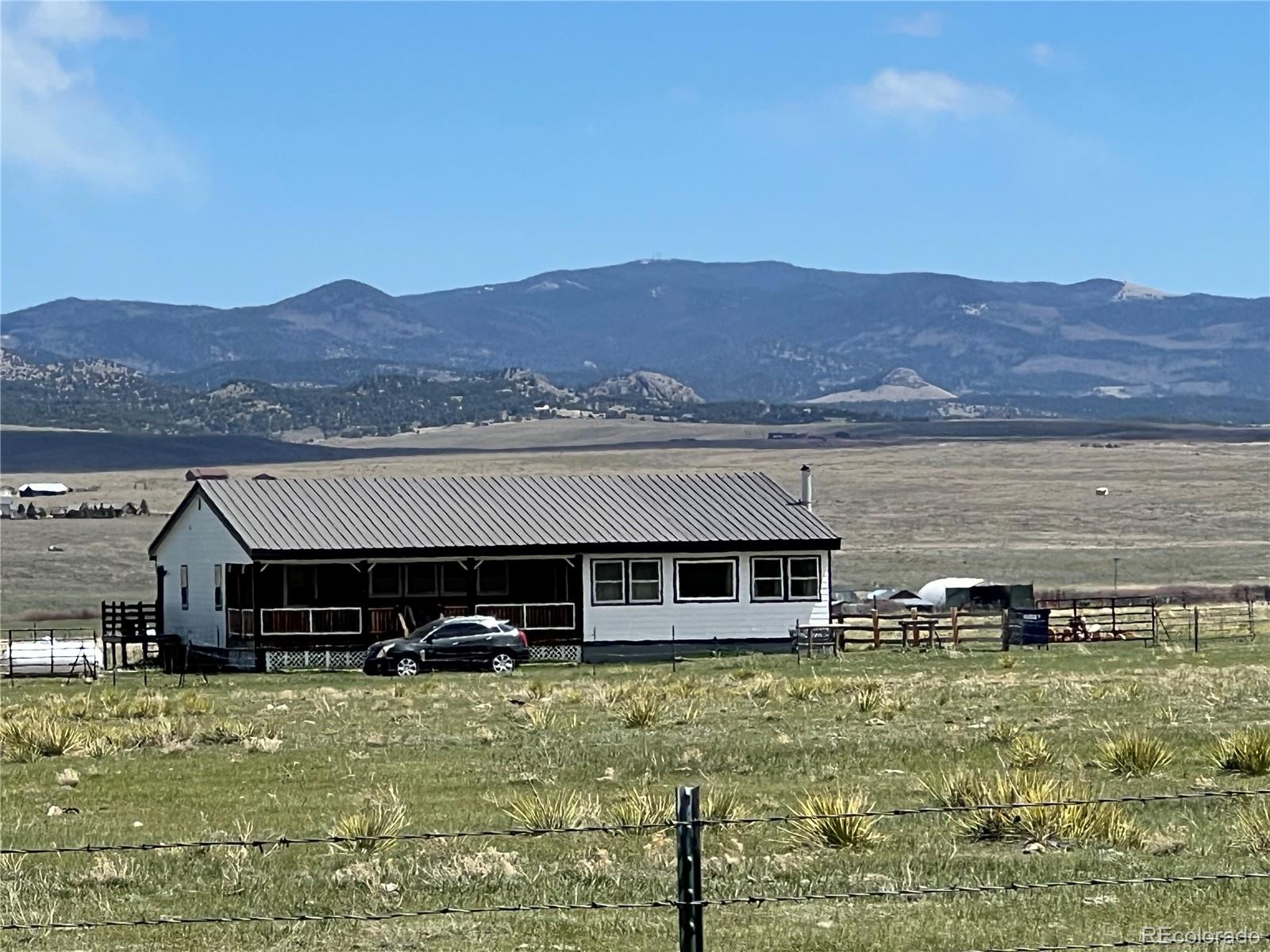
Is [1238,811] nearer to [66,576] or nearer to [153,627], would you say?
[153,627]

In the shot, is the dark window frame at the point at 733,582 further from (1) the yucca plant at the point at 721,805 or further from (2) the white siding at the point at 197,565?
(1) the yucca plant at the point at 721,805

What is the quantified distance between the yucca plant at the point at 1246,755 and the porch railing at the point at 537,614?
1195 inches

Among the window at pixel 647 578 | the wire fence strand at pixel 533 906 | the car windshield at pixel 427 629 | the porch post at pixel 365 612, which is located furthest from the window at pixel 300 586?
the wire fence strand at pixel 533 906

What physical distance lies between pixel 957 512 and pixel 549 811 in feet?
324

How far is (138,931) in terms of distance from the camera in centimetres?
1198

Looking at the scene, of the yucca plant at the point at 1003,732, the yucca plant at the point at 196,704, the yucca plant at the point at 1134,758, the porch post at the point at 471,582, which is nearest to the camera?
the yucca plant at the point at 1134,758

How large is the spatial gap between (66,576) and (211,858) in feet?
231

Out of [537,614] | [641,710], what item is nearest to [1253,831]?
[641,710]

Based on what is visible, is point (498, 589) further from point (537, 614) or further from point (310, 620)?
point (310, 620)

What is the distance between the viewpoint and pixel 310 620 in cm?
4662

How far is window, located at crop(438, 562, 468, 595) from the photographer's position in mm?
49156

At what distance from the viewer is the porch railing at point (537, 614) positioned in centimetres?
4825

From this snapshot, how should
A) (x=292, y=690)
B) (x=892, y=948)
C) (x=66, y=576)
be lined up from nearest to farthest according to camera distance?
(x=892, y=948)
(x=292, y=690)
(x=66, y=576)

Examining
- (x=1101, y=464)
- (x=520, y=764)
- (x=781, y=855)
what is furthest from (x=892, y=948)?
(x=1101, y=464)
